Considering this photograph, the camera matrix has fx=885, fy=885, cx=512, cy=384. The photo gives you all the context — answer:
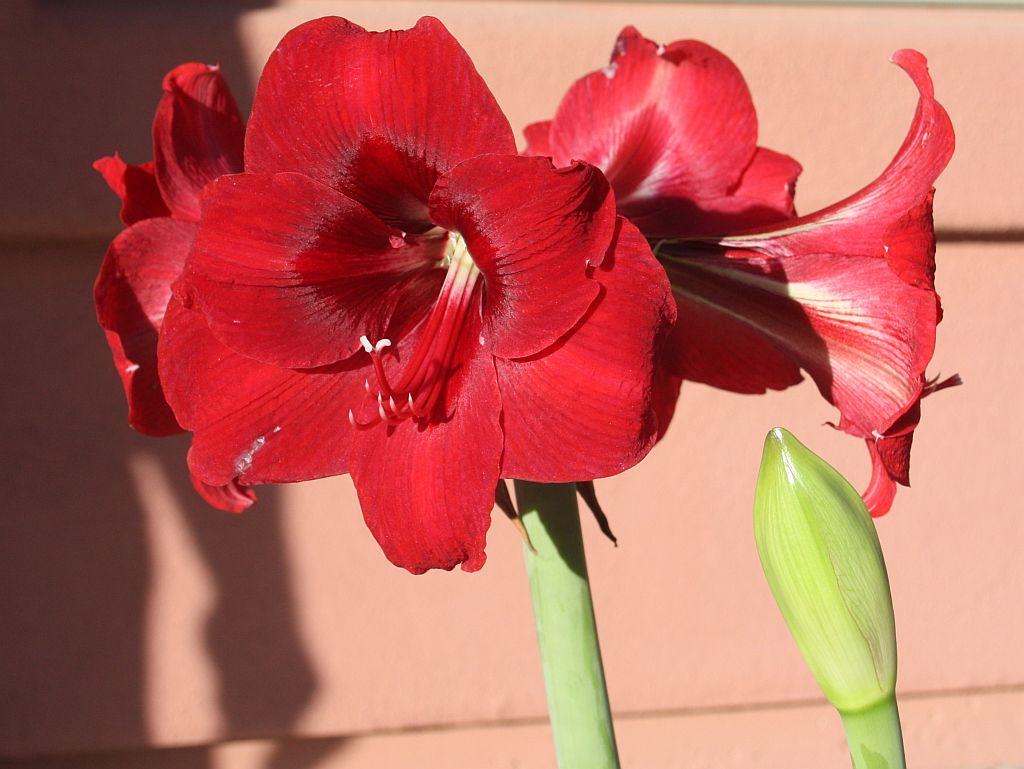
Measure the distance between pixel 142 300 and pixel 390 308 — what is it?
0.36 feet

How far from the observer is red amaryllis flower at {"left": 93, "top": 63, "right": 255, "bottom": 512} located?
33 cm

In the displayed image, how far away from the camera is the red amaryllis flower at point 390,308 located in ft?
0.86

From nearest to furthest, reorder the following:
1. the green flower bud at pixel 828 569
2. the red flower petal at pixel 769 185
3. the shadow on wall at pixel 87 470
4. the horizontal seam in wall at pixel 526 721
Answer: the green flower bud at pixel 828 569 → the red flower petal at pixel 769 185 → the shadow on wall at pixel 87 470 → the horizontal seam in wall at pixel 526 721

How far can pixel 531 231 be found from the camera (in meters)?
0.27

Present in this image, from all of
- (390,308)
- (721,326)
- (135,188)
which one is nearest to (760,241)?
(721,326)

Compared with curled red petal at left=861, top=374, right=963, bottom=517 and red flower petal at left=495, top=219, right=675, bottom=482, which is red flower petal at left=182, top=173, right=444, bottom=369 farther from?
curled red petal at left=861, top=374, right=963, bottom=517

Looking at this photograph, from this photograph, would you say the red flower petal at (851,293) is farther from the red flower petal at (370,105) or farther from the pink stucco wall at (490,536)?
the pink stucco wall at (490,536)

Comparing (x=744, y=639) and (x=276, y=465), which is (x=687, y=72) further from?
(x=744, y=639)

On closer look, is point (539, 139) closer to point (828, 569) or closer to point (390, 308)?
point (390, 308)

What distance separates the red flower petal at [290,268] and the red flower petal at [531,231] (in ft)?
0.11

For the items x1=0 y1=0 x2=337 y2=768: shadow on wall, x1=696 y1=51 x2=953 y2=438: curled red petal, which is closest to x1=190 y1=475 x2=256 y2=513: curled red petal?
x1=696 y1=51 x2=953 y2=438: curled red petal

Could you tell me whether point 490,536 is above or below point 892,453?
below

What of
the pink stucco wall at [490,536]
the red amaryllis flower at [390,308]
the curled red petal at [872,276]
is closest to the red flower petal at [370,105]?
the red amaryllis flower at [390,308]

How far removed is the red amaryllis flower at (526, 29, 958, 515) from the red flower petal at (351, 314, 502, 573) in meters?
0.08
